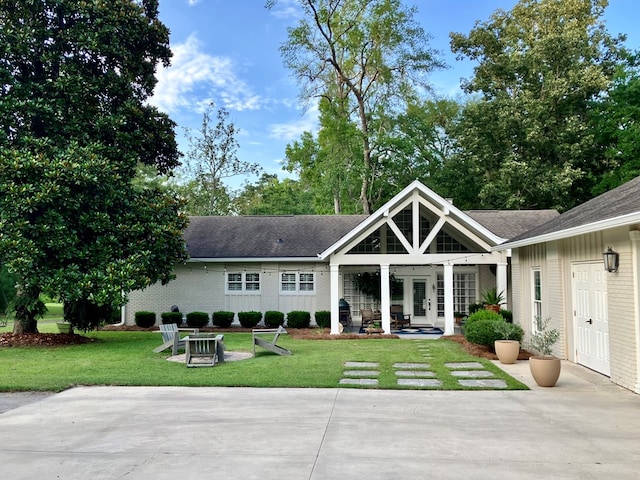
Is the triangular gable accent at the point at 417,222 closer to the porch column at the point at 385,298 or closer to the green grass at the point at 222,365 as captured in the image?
the porch column at the point at 385,298

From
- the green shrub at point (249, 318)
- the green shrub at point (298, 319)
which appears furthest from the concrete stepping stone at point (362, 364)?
the green shrub at point (249, 318)

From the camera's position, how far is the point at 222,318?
19.4 meters

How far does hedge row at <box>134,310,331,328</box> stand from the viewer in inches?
733

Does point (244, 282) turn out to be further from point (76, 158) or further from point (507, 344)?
point (507, 344)

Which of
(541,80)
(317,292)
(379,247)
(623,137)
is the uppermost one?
(541,80)

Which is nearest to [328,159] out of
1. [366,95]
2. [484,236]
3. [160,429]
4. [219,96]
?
[366,95]

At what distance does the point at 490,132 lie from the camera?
30.1 m

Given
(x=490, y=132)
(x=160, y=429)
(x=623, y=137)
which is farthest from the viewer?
(x=490, y=132)

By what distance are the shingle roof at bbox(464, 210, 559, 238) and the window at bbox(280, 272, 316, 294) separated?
7639 mm

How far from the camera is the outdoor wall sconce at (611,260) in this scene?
8.84 m

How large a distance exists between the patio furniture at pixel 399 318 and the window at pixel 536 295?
5.63 m

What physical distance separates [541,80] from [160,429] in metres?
30.1

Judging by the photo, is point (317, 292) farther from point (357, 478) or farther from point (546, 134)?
point (546, 134)

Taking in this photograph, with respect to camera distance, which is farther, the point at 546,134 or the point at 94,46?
the point at 546,134
